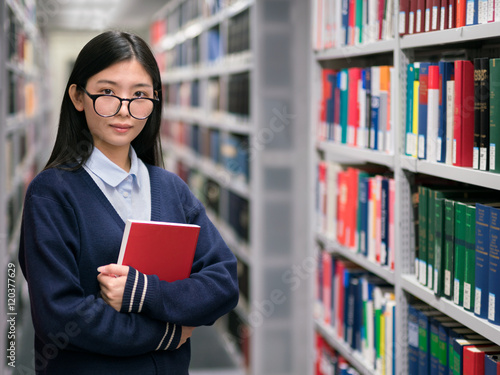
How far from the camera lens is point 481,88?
141 centimetres

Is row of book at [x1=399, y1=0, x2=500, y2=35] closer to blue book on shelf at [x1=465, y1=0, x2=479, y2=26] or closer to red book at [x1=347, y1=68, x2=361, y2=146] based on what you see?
blue book on shelf at [x1=465, y1=0, x2=479, y2=26]

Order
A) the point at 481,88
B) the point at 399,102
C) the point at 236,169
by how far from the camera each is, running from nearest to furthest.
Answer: the point at 481,88 → the point at 399,102 → the point at 236,169

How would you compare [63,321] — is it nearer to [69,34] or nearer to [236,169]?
[236,169]

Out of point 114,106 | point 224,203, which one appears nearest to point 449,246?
point 114,106

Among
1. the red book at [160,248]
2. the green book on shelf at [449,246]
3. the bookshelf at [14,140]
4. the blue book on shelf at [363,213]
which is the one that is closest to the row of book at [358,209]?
the blue book on shelf at [363,213]

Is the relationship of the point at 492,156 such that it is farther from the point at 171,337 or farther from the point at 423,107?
the point at 171,337

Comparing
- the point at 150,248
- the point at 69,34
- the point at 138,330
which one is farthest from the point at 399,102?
the point at 69,34

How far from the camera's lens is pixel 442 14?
62.5 inches

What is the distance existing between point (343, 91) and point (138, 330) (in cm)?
137

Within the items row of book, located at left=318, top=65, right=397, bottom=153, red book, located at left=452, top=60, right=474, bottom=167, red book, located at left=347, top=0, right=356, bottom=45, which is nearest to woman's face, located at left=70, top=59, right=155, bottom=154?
red book, located at left=452, top=60, right=474, bottom=167

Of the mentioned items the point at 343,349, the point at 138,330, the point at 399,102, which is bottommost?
the point at 343,349

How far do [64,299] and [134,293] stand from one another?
0.44ft

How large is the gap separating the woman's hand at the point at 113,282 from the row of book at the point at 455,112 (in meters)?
0.83

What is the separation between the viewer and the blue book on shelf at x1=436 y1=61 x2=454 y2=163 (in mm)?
1562
